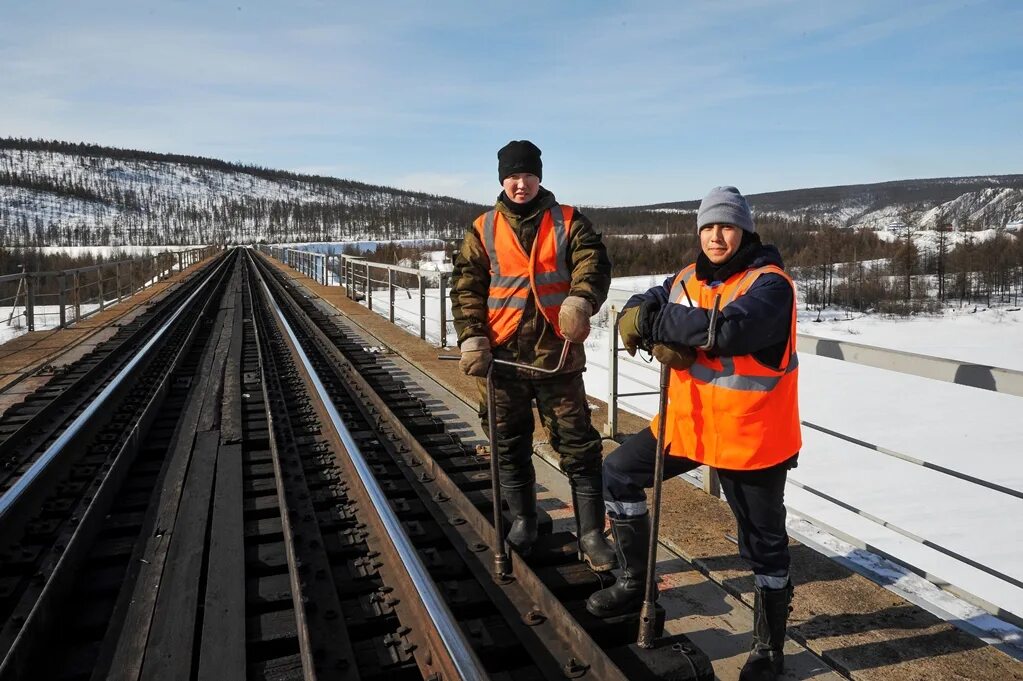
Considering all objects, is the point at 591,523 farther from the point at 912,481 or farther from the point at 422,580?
the point at 912,481

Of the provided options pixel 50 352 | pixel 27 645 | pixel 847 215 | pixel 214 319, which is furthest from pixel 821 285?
pixel 847 215

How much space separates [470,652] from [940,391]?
20.6 meters

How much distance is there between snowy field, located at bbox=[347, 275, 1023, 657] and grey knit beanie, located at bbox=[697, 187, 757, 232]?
165 cm

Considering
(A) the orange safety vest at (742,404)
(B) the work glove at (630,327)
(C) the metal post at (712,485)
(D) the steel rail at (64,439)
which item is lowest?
(C) the metal post at (712,485)

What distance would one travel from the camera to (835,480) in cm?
1083

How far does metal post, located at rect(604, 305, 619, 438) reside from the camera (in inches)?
187

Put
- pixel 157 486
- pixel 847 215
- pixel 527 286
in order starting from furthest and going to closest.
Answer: pixel 847 215 → pixel 157 486 → pixel 527 286

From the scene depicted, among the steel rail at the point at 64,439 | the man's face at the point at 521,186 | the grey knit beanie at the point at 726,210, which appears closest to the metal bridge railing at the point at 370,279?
the steel rail at the point at 64,439

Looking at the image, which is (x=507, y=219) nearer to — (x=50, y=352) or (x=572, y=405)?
(x=572, y=405)

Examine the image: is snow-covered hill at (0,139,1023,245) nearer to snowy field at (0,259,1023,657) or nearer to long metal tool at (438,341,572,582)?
snowy field at (0,259,1023,657)

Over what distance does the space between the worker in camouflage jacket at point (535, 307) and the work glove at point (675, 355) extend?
21.7 inches

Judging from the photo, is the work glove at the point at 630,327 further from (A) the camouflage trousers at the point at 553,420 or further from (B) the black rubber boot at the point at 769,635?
(B) the black rubber boot at the point at 769,635

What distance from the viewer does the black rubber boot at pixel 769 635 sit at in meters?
2.29

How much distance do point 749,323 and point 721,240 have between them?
0.36m
